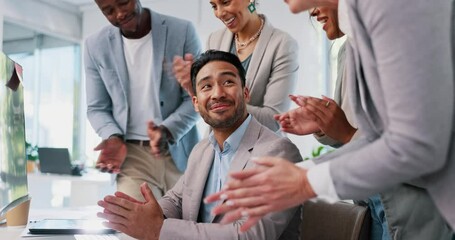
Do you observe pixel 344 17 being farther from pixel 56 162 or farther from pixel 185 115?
pixel 56 162

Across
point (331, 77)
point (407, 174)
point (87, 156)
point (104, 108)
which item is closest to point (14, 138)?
point (104, 108)

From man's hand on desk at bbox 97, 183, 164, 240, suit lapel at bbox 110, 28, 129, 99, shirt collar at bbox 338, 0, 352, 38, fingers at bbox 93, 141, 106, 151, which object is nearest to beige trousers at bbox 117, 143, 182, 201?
fingers at bbox 93, 141, 106, 151

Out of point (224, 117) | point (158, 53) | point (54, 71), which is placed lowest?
point (54, 71)

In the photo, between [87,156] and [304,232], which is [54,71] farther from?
[304,232]

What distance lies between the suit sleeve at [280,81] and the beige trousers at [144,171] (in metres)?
0.52

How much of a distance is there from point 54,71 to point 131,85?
160 inches

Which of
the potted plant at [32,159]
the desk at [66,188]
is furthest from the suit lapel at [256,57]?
the potted plant at [32,159]

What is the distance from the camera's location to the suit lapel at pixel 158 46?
2076mm

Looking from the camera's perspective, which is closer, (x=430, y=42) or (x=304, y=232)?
(x=430, y=42)

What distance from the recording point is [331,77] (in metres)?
4.73

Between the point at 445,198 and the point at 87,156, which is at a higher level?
the point at 445,198

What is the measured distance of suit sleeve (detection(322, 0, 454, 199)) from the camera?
0.71 m

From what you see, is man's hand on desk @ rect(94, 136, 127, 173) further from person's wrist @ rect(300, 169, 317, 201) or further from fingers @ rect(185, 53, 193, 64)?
person's wrist @ rect(300, 169, 317, 201)

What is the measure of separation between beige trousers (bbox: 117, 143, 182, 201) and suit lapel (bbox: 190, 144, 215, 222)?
0.53m
